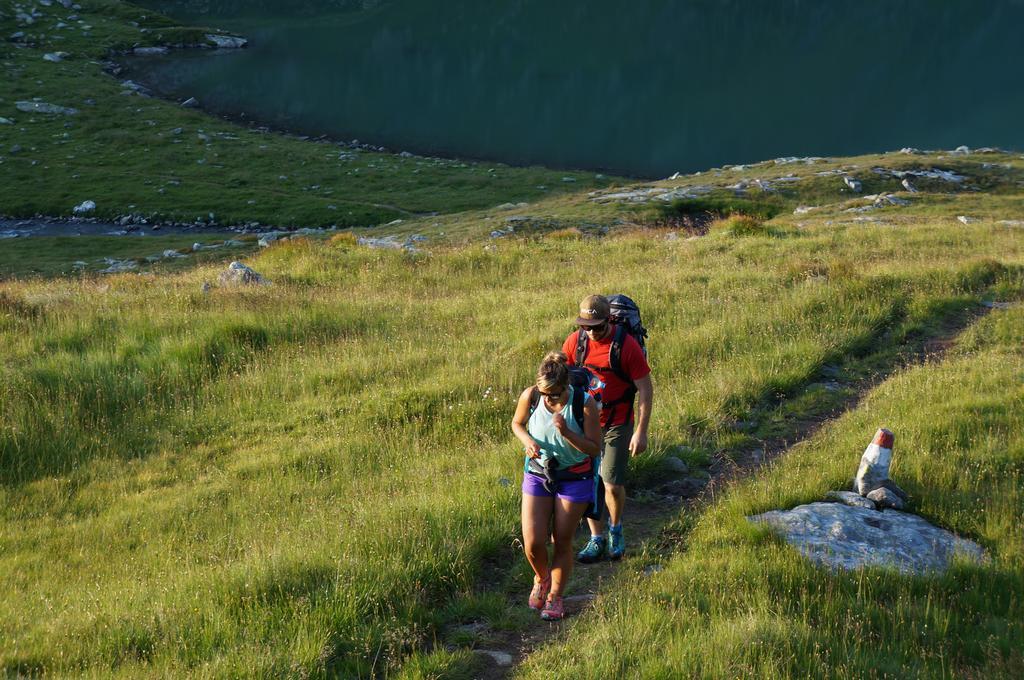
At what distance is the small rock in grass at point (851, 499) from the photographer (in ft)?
27.8

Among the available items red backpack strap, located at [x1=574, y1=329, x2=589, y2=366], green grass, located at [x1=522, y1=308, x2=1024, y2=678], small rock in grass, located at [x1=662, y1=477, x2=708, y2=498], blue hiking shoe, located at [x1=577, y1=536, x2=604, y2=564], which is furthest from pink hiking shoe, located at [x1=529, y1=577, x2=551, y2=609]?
small rock in grass, located at [x1=662, y1=477, x2=708, y2=498]

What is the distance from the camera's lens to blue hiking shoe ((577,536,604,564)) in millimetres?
8016

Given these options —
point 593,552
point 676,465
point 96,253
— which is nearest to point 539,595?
point 593,552

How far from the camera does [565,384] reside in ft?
22.0

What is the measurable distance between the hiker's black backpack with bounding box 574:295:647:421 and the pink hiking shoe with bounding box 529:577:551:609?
5.72ft

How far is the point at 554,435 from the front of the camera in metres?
6.78

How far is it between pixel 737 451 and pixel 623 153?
60814mm

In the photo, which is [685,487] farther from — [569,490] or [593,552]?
[569,490]

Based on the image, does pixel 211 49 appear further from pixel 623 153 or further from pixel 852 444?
pixel 852 444

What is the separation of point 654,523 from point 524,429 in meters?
2.58

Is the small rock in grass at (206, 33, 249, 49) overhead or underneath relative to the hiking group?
overhead

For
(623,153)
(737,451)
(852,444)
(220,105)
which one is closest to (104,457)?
(737,451)

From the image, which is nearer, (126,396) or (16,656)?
(16,656)

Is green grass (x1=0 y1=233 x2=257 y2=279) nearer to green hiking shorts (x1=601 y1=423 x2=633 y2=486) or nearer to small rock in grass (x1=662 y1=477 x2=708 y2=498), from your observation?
small rock in grass (x1=662 y1=477 x2=708 y2=498)
